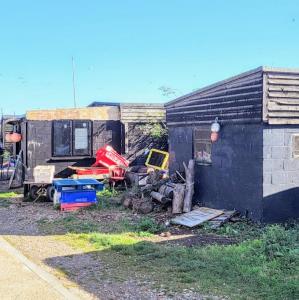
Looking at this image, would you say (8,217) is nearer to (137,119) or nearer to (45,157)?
(45,157)

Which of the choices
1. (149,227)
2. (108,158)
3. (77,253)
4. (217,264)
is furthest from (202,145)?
(217,264)

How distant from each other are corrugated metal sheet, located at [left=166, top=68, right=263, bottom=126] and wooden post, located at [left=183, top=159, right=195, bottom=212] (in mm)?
1260

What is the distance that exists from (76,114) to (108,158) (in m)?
2.25

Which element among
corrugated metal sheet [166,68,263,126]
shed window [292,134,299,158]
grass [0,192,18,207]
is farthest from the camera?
grass [0,192,18,207]

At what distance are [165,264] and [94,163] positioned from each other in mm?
10999

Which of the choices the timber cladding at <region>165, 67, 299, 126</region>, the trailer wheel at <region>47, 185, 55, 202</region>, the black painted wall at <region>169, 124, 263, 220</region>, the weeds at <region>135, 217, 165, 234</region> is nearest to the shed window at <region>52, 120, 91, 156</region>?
the trailer wheel at <region>47, 185, 55, 202</region>

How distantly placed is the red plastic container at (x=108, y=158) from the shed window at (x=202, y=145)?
4613mm

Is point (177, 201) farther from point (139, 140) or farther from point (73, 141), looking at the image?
point (139, 140)

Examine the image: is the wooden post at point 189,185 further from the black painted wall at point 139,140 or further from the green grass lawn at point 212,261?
the black painted wall at point 139,140

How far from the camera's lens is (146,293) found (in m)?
5.61

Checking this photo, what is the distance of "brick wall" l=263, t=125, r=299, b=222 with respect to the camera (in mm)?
9648

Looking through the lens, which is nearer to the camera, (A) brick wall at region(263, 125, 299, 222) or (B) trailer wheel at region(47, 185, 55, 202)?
(A) brick wall at region(263, 125, 299, 222)

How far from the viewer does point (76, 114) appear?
56.6 feet

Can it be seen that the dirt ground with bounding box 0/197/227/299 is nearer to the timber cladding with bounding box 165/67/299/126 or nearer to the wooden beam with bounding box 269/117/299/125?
the wooden beam with bounding box 269/117/299/125
